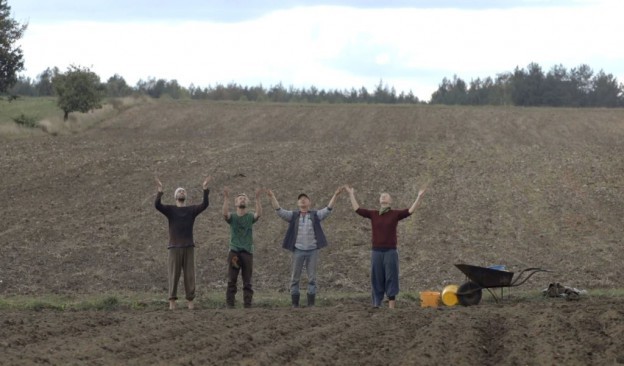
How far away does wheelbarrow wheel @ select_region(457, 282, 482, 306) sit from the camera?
1811 cm

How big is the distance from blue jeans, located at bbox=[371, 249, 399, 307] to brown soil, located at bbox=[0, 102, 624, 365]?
1.95 feet

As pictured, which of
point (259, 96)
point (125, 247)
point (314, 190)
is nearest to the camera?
point (125, 247)

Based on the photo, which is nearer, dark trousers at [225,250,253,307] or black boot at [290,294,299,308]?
dark trousers at [225,250,253,307]

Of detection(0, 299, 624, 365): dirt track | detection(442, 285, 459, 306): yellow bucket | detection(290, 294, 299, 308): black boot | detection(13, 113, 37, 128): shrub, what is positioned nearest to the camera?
detection(0, 299, 624, 365): dirt track

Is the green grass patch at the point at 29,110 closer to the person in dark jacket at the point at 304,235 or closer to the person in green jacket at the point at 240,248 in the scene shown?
the person in green jacket at the point at 240,248

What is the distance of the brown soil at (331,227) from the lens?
1282cm

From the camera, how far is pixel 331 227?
27.5m

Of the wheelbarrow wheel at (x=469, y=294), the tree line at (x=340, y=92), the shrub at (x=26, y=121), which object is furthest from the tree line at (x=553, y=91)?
the wheelbarrow wheel at (x=469, y=294)

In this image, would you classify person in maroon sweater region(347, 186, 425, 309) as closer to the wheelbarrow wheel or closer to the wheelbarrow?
the wheelbarrow

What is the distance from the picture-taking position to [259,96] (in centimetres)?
8412

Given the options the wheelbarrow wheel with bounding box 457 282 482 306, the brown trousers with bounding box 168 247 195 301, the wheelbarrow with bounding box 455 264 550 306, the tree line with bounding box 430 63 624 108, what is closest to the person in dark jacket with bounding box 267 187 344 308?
the brown trousers with bounding box 168 247 195 301

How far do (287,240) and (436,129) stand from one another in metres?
26.9

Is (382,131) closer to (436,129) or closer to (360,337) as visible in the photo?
(436,129)

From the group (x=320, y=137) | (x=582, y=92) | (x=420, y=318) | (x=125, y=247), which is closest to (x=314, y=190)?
(x=125, y=247)
